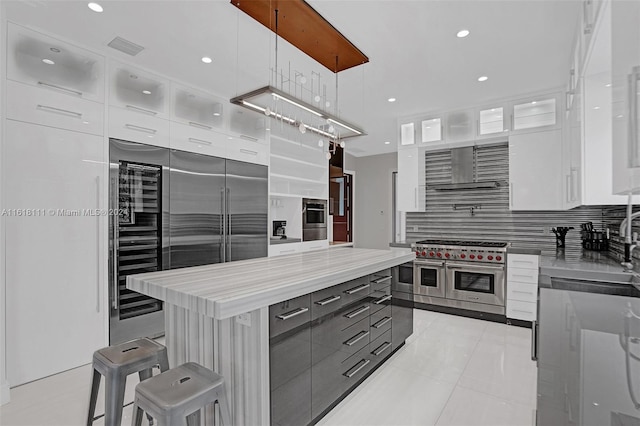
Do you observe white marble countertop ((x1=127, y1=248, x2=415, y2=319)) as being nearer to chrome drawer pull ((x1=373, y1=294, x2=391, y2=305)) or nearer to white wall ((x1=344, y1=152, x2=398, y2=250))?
chrome drawer pull ((x1=373, y1=294, x2=391, y2=305))

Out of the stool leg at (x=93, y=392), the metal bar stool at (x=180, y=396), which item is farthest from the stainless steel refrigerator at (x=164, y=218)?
the metal bar stool at (x=180, y=396)

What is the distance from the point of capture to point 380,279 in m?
2.73

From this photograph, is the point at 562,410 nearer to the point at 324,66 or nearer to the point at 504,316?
the point at 324,66

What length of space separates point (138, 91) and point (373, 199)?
17.4ft

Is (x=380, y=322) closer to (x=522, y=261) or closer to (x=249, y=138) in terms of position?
(x=522, y=261)

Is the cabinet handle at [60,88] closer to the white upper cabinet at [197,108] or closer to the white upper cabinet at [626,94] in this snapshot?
the white upper cabinet at [197,108]

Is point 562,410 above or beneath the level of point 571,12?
beneath

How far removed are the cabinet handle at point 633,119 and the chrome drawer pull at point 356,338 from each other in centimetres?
182

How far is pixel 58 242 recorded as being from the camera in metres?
2.69

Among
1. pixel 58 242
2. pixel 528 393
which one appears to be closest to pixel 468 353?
pixel 528 393

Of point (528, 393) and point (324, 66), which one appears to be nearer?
point (528, 393)

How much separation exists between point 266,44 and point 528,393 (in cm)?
351

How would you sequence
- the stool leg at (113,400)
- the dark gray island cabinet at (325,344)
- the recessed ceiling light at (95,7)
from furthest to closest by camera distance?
the recessed ceiling light at (95,7)
the dark gray island cabinet at (325,344)
the stool leg at (113,400)

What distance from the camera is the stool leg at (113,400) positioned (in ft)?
5.10
